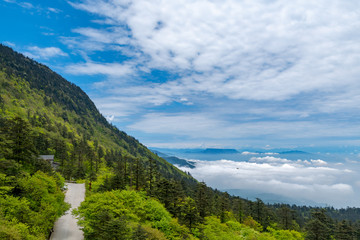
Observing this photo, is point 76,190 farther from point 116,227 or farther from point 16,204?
point 116,227

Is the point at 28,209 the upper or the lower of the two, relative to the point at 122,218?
lower

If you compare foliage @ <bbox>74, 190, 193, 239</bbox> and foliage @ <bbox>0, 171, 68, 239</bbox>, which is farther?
foliage @ <bbox>74, 190, 193, 239</bbox>

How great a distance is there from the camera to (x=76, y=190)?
74438mm

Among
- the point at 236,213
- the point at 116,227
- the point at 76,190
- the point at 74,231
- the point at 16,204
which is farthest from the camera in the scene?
the point at 236,213

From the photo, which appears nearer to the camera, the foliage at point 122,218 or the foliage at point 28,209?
the foliage at point 28,209

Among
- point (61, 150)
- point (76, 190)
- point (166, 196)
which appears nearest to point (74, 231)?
point (166, 196)

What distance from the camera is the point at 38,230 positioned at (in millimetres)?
26734

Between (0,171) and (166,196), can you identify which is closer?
(0,171)

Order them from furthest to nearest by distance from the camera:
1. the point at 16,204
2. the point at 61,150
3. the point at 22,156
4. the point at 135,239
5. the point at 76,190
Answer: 1. the point at 61,150
2. the point at 76,190
3. the point at 22,156
4. the point at 16,204
5. the point at 135,239

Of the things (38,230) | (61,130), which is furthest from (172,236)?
(61,130)

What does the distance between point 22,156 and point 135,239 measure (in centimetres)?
2921

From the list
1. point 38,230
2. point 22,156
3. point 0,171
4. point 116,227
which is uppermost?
point 22,156

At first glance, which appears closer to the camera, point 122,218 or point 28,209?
point 122,218

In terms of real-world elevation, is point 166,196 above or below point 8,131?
below
